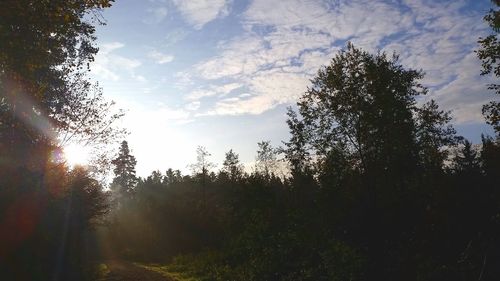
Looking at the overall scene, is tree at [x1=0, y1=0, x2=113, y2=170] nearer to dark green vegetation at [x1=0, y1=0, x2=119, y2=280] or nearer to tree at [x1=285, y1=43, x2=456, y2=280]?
dark green vegetation at [x1=0, y1=0, x2=119, y2=280]

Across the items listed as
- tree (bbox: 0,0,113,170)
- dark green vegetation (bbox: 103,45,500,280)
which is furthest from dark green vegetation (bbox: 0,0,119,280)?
dark green vegetation (bbox: 103,45,500,280)

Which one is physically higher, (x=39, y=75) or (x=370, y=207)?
(x=39, y=75)

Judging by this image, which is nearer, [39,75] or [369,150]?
[39,75]

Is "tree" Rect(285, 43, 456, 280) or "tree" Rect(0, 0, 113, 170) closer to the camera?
"tree" Rect(0, 0, 113, 170)

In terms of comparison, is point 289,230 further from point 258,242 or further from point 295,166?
point 295,166

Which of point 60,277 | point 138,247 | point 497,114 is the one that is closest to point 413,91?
point 497,114

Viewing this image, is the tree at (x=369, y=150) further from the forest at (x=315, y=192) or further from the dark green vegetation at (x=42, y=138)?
the dark green vegetation at (x=42, y=138)

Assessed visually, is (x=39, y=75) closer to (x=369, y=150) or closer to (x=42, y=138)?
(x=42, y=138)

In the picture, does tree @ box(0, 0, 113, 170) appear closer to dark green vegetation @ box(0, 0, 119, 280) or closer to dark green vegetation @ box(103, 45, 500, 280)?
dark green vegetation @ box(0, 0, 119, 280)

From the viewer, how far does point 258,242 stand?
60.3 feet

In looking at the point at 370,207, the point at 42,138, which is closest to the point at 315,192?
the point at 370,207

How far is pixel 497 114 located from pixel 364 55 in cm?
1254

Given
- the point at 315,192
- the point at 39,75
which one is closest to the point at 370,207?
the point at 315,192

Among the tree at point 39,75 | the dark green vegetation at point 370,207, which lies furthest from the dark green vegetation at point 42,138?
the dark green vegetation at point 370,207
